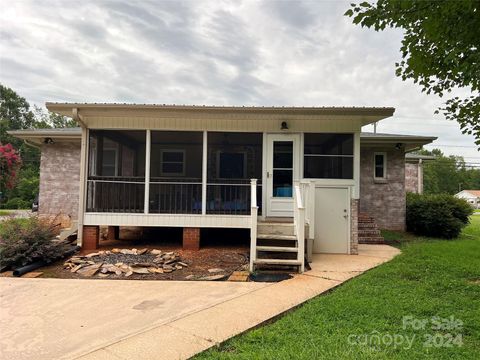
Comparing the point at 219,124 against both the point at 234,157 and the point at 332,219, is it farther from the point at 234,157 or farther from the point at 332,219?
the point at 332,219

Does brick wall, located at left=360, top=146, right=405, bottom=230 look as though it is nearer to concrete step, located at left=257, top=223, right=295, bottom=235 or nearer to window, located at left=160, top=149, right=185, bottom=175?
concrete step, located at left=257, top=223, right=295, bottom=235

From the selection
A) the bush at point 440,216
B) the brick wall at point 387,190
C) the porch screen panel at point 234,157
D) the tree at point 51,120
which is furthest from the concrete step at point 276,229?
the tree at point 51,120

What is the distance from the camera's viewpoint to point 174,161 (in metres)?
10.7

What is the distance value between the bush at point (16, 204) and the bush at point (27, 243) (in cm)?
2418

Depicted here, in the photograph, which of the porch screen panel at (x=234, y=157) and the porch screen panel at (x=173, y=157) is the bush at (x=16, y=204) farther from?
the porch screen panel at (x=234, y=157)

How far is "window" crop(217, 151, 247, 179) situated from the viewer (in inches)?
412

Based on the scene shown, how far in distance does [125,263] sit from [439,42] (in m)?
5.94

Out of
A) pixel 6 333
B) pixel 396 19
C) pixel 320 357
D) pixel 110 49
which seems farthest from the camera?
pixel 110 49

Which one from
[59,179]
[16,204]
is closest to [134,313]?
[59,179]

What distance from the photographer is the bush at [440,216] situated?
9.84 metres

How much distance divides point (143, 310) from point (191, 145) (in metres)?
7.26

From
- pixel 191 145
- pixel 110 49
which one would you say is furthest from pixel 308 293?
pixel 110 49

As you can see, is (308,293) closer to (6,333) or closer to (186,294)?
(186,294)

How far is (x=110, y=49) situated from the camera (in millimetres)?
11102
